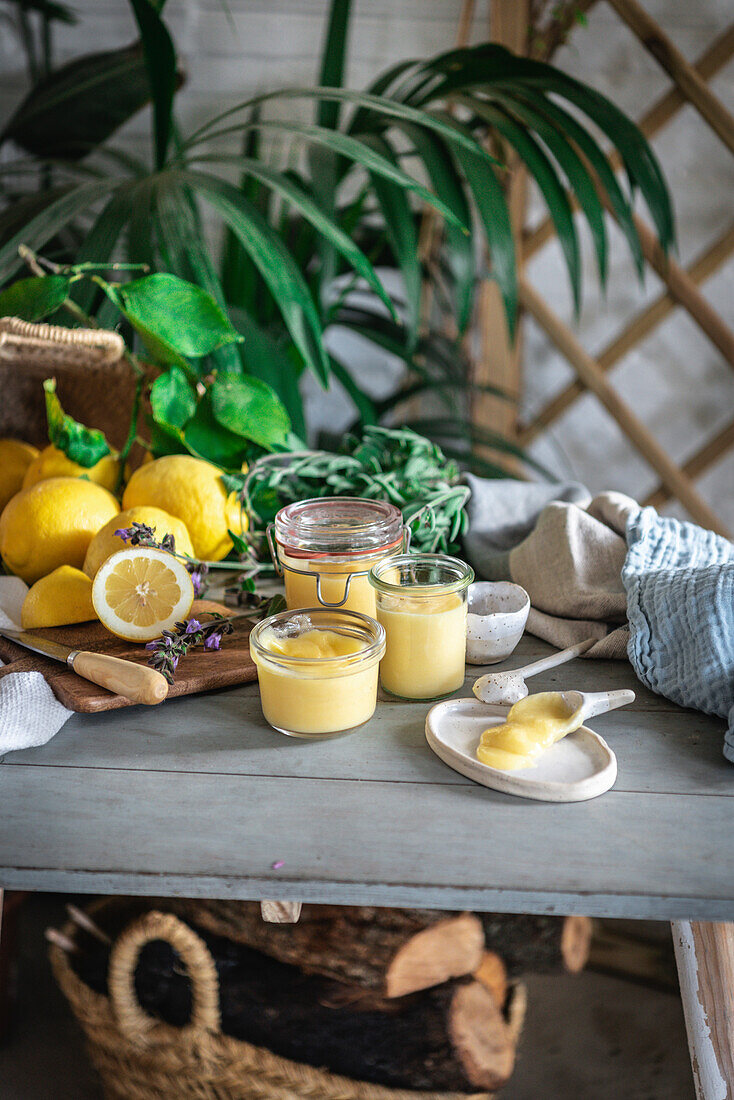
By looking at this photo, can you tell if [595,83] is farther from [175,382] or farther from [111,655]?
[111,655]

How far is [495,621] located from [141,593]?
0.81 feet

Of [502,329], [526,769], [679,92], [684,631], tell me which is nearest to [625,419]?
[502,329]

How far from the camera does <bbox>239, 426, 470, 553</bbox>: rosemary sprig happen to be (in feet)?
2.28

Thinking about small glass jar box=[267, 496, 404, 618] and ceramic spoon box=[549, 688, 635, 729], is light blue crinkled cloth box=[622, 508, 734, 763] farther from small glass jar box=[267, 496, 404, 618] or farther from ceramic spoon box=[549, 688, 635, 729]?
small glass jar box=[267, 496, 404, 618]

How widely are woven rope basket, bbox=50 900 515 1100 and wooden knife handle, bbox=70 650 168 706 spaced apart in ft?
0.94

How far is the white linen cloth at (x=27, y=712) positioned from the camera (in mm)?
480

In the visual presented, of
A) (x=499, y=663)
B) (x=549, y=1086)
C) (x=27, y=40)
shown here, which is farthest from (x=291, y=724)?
(x=27, y=40)

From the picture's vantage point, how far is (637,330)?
1.60 metres

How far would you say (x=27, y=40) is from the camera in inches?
62.0

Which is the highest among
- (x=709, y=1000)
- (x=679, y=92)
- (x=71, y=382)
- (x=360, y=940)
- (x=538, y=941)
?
(x=679, y=92)

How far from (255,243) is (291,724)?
1.60ft

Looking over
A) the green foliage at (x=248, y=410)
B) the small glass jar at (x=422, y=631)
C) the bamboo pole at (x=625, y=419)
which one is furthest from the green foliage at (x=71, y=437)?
the bamboo pole at (x=625, y=419)

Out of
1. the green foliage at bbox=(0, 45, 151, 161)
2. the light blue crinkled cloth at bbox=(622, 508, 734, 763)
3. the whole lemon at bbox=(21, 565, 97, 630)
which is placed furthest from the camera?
the green foliage at bbox=(0, 45, 151, 161)

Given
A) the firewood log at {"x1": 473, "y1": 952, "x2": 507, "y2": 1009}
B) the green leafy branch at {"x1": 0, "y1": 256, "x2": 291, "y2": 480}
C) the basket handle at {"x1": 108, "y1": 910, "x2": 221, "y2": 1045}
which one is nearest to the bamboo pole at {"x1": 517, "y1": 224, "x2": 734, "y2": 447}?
the green leafy branch at {"x1": 0, "y1": 256, "x2": 291, "y2": 480}
